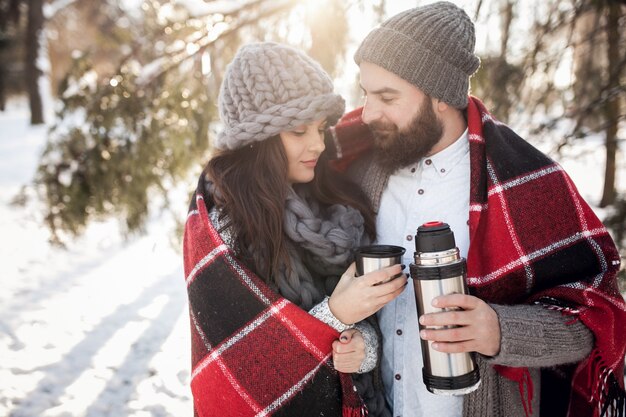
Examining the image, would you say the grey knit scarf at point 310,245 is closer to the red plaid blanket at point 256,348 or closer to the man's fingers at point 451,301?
the red plaid blanket at point 256,348

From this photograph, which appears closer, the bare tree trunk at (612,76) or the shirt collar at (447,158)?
the shirt collar at (447,158)

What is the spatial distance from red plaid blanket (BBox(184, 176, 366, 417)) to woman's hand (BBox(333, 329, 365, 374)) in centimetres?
3

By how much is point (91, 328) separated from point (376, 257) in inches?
166

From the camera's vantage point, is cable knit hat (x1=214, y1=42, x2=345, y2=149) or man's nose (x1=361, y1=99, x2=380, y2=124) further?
man's nose (x1=361, y1=99, x2=380, y2=124)

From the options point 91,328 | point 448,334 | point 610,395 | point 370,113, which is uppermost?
point 370,113

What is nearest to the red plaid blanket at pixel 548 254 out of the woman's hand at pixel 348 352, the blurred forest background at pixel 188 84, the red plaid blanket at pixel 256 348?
the woman's hand at pixel 348 352

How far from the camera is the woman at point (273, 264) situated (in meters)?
1.60

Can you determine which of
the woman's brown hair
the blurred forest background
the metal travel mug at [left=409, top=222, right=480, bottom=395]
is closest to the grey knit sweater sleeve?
the metal travel mug at [left=409, top=222, right=480, bottom=395]

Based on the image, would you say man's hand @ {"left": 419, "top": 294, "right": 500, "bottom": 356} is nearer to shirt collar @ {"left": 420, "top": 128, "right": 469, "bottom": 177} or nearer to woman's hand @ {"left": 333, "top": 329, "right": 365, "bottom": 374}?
woman's hand @ {"left": 333, "top": 329, "right": 365, "bottom": 374}

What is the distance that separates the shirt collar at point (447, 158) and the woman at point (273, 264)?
1.19 ft

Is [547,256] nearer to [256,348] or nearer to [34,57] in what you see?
[256,348]

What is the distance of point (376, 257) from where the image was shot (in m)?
1.44

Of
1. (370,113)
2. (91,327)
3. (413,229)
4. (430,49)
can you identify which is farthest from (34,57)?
(413,229)

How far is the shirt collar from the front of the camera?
1.91 metres
